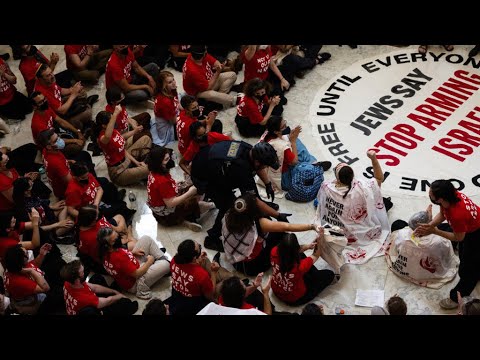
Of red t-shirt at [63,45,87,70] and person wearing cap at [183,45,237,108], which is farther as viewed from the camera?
red t-shirt at [63,45,87,70]

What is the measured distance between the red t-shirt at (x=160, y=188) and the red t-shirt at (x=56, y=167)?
3.31 feet

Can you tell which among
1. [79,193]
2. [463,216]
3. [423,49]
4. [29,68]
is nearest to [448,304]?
[463,216]

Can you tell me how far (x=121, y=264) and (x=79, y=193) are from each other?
3.64 ft

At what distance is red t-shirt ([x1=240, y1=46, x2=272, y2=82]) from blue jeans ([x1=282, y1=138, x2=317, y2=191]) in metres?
1.17

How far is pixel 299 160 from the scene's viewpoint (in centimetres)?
771

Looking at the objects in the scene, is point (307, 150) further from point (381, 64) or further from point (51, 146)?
point (51, 146)

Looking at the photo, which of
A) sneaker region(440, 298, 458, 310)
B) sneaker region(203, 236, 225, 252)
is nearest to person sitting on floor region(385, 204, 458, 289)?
sneaker region(440, 298, 458, 310)

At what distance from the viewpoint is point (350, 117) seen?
336 inches

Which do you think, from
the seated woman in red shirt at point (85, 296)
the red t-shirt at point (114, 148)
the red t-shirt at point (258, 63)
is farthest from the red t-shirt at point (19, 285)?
the red t-shirt at point (258, 63)

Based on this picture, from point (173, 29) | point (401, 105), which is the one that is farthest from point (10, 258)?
point (401, 105)

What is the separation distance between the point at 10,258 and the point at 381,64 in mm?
5534

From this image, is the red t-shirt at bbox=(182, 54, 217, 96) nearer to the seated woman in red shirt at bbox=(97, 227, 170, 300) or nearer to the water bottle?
the water bottle

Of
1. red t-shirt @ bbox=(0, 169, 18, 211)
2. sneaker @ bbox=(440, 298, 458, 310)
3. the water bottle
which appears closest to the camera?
sneaker @ bbox=(440, 298, 458, 310)

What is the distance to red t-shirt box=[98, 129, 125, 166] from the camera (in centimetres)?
746
